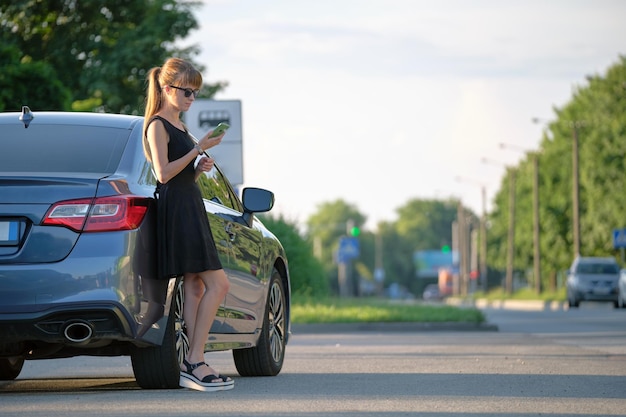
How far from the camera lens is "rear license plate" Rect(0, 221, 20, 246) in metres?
8.29

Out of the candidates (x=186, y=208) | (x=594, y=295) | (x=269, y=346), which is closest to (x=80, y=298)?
(x=186, y=208)

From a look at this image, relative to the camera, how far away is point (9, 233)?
831cm

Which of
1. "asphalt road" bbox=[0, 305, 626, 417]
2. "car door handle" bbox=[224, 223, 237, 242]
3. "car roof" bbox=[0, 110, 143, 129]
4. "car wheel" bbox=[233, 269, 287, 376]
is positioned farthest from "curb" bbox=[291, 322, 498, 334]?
"car roof" bbox=[0, 110, 143, 129]

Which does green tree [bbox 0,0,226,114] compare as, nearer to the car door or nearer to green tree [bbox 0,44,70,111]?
green tree [bbox 0,44,70,111]

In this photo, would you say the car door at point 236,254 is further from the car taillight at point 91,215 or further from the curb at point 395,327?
the curb at point 395,327

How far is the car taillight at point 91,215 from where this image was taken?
830cm

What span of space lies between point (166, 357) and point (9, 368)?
6.97ft

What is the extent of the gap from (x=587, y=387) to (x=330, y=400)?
2.08m

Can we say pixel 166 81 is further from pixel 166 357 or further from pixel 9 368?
pixel 9 368

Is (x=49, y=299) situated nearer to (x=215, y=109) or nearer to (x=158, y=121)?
(x=158, y=121)

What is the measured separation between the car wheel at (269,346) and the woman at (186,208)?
4.85 feet

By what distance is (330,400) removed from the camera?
8648mm

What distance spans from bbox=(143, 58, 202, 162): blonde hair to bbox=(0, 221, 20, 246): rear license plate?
1069 mm

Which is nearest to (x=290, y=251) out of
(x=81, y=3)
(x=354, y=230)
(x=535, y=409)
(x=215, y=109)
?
(x=215, y=109)
